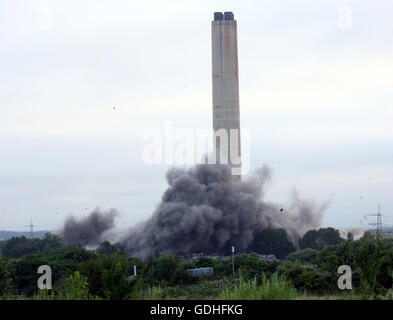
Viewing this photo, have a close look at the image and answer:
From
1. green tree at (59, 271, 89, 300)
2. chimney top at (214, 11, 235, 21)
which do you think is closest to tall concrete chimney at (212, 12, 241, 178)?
chimney top at (214, 11, 235, 21)

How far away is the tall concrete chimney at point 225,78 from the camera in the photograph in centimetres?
7988

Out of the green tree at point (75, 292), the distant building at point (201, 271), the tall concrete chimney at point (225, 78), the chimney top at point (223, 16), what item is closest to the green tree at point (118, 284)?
the green tree at point (75, 292)

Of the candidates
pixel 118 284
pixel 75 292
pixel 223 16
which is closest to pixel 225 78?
pixel 223 16

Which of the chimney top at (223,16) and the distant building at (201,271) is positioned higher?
the chimney top at (223,16)

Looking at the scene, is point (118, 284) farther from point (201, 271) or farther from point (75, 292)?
point (201, 271)

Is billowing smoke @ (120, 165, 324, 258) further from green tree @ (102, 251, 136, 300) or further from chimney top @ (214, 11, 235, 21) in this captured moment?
green tree @ (102, 251, 136, 300)

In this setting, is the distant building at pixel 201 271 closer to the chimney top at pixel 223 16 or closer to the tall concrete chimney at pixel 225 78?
the tall concrete chimney at pixel 225 78

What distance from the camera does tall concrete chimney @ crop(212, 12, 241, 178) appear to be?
79.9m

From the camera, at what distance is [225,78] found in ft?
263

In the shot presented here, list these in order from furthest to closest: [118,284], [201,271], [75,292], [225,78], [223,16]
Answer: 1. [223,16]
2. [225,78]
3. [201,271]
4. [118,284]
5. [75,292]
